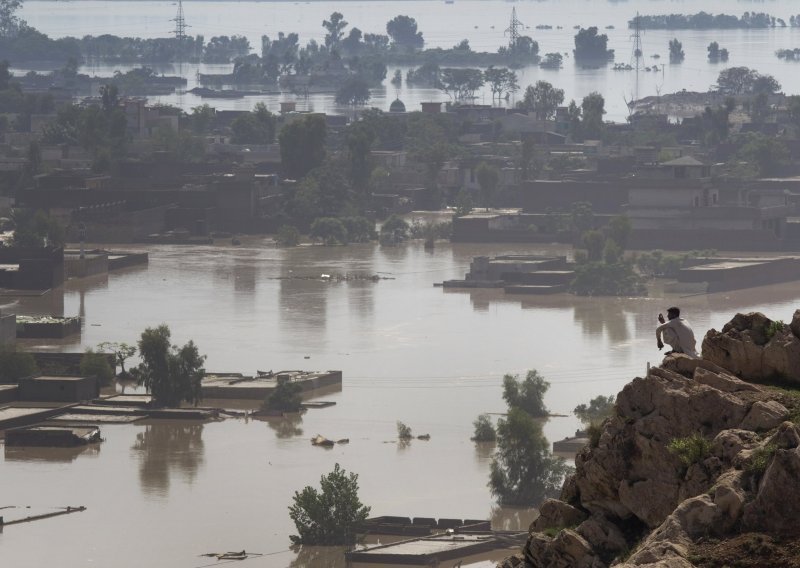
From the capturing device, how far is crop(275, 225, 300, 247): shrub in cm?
4466

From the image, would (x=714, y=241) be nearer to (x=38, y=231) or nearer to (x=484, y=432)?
(x=38, y=231)

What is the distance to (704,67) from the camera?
4604 inches

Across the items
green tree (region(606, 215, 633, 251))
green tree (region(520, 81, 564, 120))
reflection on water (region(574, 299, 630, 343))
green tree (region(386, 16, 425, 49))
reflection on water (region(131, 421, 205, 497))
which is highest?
green tree (region(386, 16, 425, 49))

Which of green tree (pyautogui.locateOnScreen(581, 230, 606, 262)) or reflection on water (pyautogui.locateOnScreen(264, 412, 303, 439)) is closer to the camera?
reflection on water (pyautogui.locateOnScreen(264, 412, 303, 439))

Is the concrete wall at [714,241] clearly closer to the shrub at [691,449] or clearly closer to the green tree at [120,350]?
the green tree at [120,350]

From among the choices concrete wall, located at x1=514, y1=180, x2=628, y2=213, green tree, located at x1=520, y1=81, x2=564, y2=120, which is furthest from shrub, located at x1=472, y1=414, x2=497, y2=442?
green tree, located at x1=520, y1=81, x2=564, y2=120

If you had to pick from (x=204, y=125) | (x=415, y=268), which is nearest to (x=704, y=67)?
(x=204, y=125)

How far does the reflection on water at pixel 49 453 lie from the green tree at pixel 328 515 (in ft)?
15.8

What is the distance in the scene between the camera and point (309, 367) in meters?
28.0

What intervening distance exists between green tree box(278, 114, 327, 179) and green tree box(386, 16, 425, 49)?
7712 centimetres

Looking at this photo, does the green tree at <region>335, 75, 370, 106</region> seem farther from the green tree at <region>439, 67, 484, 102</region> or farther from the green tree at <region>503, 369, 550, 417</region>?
the green tree at <region>503, 369, 550, 417</region>

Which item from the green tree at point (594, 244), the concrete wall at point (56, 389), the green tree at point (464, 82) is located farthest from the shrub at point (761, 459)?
the green tree at point (464, 82)

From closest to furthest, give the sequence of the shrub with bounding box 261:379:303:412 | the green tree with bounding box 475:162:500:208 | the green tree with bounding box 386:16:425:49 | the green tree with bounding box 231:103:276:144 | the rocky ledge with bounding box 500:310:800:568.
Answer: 1. the rocky ledge with bounding box 500:310:800:568
2. the shrub with bounding box 261:379:303:412
3. the green tree with bounding box 475:162:500:208
4. the green tree with bounding box 231:103:276:144
5. the green tree with bounding box 386:16:425:49

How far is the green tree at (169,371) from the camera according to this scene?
25.3 meters
